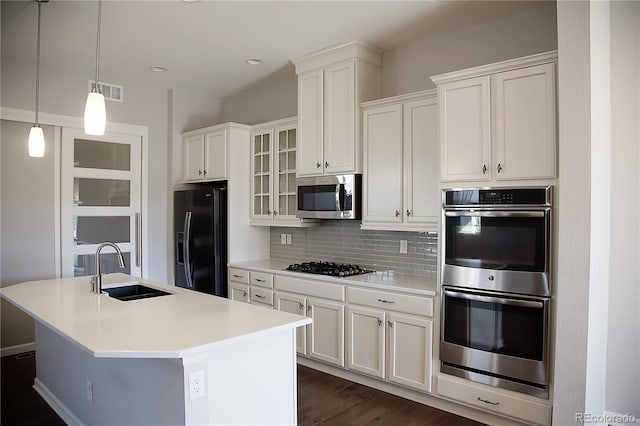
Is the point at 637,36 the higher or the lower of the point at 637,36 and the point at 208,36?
the lower

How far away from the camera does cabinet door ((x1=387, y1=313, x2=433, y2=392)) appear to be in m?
3.08

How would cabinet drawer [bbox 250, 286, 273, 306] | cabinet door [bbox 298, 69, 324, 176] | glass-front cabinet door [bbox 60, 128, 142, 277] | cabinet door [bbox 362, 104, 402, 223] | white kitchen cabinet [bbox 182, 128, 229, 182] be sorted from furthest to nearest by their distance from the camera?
white kitchen cabinet [bbox 182, 128, 229, 182] → glass-front cabinet door [bbox 60, 128, 142, 277] → cabinet drawer [bbox 250, 286, 273, 306] → cabinet door [bbox 298, 69, 324, 176] → cabinet door [bbox 362, 104, 402, 223]

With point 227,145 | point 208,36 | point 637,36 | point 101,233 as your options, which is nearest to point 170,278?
point 101,233

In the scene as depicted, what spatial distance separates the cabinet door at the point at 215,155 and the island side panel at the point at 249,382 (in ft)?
9.17

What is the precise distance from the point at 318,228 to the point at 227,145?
4.24 ft

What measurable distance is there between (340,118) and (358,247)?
119 centimetres

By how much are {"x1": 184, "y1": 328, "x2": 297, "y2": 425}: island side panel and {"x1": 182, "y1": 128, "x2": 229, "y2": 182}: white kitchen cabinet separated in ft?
9.14

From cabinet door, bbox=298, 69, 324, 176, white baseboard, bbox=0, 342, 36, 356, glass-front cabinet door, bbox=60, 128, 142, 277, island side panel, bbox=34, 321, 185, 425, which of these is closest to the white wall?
cabinet door, bbox=298, 69, 324, 176

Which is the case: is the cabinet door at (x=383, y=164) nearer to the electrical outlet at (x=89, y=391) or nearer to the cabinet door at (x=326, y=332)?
the cabinet door at (x=326, y=332)

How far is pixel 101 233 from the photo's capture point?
474 cm

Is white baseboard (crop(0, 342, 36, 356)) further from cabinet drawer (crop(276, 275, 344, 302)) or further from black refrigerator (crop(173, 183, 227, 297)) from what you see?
cabinet drawer (crop(276, 275, 344, 302))

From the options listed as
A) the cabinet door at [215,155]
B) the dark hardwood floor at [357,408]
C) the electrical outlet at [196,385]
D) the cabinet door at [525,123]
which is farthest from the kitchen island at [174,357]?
the cabinet door at [215,155]

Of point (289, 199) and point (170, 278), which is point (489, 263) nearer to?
point (289, 199)

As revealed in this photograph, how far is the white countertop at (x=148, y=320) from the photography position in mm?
1800
